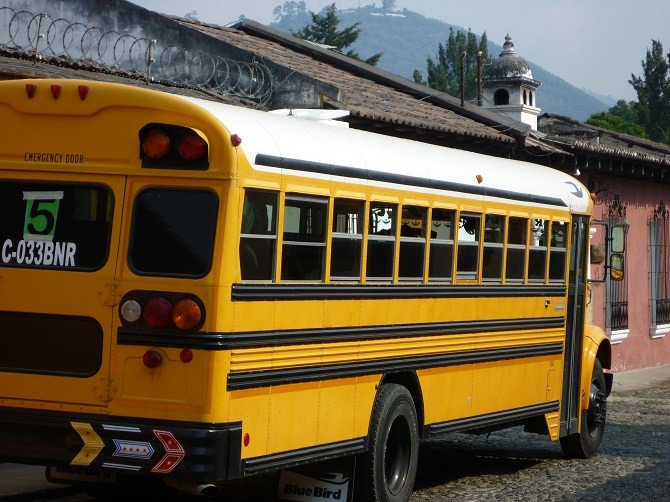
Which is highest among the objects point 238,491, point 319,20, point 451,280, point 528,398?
point 319,20

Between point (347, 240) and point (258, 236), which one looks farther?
point (347, 240)

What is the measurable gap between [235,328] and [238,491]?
308cm

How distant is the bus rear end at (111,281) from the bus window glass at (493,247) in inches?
132

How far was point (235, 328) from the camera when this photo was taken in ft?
22.8

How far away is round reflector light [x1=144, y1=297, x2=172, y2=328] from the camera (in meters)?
6.87

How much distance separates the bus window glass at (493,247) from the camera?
9.85 m

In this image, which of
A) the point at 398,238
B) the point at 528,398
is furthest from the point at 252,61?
the point at 398,238

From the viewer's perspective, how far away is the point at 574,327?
11758mm

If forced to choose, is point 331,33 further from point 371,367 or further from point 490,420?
point 371,367

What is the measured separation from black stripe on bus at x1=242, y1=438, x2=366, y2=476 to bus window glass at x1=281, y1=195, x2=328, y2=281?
0.93 metres

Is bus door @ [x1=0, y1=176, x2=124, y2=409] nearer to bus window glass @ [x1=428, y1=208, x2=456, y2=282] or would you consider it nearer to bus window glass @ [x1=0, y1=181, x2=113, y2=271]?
bus window glass @ [x1=0, y1=181, x2=113, y2=271]

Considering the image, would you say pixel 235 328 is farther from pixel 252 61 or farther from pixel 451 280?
pixel 252 61

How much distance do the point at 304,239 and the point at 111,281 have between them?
1144 millimetres

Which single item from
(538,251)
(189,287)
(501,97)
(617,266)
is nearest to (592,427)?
(617,266)
